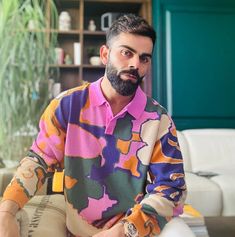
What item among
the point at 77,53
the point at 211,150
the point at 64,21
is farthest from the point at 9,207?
the point at 64,21

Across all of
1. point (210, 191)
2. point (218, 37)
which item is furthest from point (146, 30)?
point (218, 37)

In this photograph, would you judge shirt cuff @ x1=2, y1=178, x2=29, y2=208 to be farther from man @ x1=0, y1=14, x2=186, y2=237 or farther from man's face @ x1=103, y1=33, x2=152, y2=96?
man's face @ x1=103, y1=33, x2=152, y2=96

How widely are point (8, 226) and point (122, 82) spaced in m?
0.48

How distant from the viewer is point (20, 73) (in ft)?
6.16

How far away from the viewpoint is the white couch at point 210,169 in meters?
1.95

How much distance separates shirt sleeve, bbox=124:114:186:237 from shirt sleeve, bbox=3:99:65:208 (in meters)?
0.25

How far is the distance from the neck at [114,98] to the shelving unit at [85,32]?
220 cm

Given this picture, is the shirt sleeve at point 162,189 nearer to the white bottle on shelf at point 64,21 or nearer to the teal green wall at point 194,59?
the teal green wall at point 194,59

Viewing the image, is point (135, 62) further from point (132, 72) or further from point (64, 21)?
point (64, 21)

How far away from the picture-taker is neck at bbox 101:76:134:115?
95 cm

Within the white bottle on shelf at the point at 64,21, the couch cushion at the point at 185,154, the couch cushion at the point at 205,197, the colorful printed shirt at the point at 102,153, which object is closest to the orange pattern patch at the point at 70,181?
the colorful printed shirt at the point at 102,153

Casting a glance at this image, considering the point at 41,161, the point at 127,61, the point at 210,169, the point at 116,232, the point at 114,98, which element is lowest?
the point at 210,169

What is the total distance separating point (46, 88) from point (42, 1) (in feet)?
1.89

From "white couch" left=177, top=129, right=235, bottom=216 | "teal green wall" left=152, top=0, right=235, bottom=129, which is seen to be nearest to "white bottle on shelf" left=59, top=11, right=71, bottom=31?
"teal green wall" left=152, top=0, right=235, bottom=129
